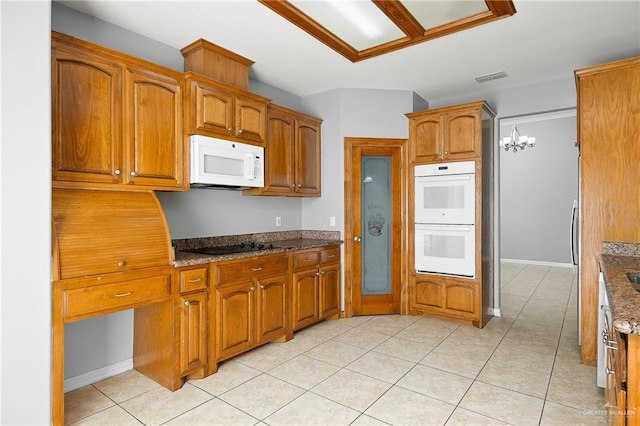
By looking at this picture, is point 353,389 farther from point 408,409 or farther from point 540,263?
point 540,263

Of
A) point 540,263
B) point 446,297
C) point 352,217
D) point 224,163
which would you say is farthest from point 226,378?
point 540,263

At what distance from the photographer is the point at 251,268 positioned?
10.2ft

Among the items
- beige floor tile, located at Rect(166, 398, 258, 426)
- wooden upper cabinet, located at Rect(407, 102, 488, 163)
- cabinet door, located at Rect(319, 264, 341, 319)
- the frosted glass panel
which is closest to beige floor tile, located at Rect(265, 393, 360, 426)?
beige floor tile, located at Rect(166, 398, 258, 426)

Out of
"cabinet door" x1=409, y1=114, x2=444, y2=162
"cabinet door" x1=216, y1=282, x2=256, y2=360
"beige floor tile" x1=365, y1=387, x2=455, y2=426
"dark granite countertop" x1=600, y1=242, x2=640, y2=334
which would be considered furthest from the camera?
"cabinet door" x1=409, y1=114, x2=444, y2=162

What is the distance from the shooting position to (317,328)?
3920mm

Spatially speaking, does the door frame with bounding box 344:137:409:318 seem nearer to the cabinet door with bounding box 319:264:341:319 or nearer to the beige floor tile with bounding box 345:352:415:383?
the cabinet door with bounding box 319:264:341:319

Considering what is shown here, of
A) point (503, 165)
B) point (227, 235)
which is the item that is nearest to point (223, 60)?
point (227, 235)

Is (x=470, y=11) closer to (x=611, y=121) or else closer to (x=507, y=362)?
(x=611, y=121)

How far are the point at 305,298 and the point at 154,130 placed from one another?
217 centimetres

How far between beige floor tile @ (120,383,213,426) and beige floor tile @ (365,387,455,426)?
3.92ft

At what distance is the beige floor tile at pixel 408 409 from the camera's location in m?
2.23

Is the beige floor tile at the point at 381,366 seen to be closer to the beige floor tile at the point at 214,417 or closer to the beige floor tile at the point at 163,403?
the beige floor tile at the point at 214,417

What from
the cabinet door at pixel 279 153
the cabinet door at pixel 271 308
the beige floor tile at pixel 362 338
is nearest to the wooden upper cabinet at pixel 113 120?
the cabinet door at pixel 279 153

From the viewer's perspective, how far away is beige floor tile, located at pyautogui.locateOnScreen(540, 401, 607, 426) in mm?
2180
